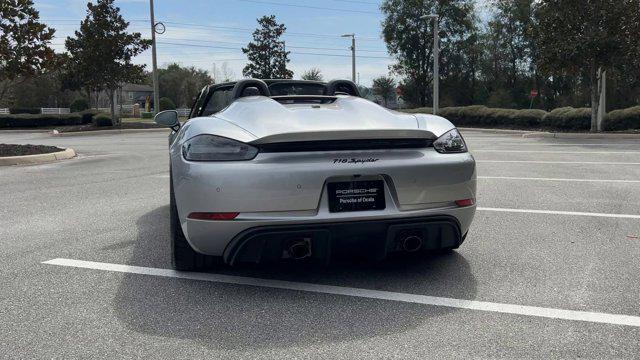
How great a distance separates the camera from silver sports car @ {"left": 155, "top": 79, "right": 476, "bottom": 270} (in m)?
3.19

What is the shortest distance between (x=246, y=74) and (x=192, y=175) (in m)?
43.6

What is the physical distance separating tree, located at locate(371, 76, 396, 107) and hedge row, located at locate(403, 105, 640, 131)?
3077 centimetres

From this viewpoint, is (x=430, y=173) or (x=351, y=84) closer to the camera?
(x=430, y=173)

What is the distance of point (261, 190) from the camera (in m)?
3.17

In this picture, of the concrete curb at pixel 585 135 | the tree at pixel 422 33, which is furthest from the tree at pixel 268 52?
the concrete curb at pixel 585 135

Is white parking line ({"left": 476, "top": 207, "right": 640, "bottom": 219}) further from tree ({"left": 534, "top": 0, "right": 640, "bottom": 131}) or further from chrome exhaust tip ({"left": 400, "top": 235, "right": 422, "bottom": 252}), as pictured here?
tree ({"left": 534, "top": 0, "right": 640, "bottom": 131})

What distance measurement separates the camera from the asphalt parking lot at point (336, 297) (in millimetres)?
2727

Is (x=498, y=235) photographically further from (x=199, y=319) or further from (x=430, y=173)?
(x=199, y=319)

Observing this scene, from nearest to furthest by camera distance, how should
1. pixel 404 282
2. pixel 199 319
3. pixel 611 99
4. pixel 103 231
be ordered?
pixel 199 319, pixel 404 282, pixel 103 231, pixel 611 99

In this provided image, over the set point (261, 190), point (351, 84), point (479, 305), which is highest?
point (351, 84)

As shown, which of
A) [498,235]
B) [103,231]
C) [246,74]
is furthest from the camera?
[246,74]

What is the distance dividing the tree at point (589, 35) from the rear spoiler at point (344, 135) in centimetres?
1852

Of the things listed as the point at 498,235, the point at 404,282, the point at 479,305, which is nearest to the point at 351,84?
the point at 498,235

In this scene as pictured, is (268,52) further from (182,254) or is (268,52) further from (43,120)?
(182,254)
